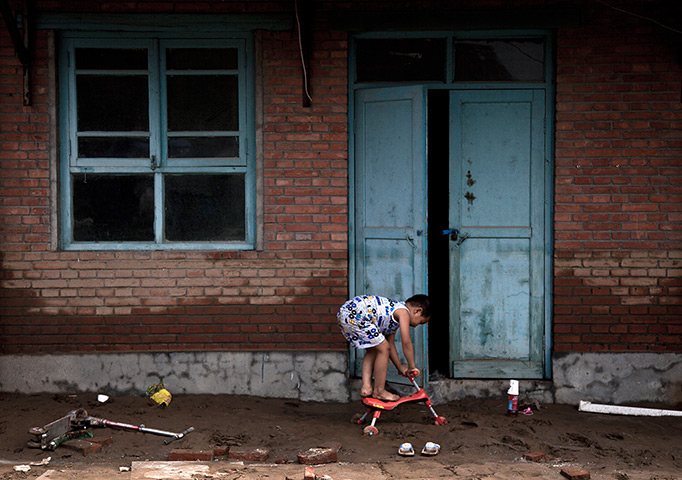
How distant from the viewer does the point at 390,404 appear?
5176 mm

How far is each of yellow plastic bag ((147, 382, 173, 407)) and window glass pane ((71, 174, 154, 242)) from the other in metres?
1.28

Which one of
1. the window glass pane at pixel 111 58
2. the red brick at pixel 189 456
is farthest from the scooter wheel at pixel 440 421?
the window glass pane at pixel 111 58

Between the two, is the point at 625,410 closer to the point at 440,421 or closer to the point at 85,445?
the point at 440,421

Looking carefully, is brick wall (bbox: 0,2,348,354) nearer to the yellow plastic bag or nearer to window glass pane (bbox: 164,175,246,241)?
window glass pane (bbox: 164,175,246,241)

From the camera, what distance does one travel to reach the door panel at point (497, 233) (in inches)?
236

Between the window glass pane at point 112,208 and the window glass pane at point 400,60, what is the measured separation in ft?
6.99

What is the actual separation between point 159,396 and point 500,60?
4.06 meters

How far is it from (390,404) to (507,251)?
1776mm

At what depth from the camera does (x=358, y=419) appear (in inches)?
215

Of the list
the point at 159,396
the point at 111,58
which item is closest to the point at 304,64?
the point at 111,58

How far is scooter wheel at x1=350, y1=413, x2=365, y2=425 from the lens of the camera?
5363 mm

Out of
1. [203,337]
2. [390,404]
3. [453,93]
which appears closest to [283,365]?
[203,337]

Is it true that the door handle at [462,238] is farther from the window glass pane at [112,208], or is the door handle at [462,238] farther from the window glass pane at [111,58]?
the window glass pane at [111,58]

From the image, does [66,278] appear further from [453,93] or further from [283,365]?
[453,93]
